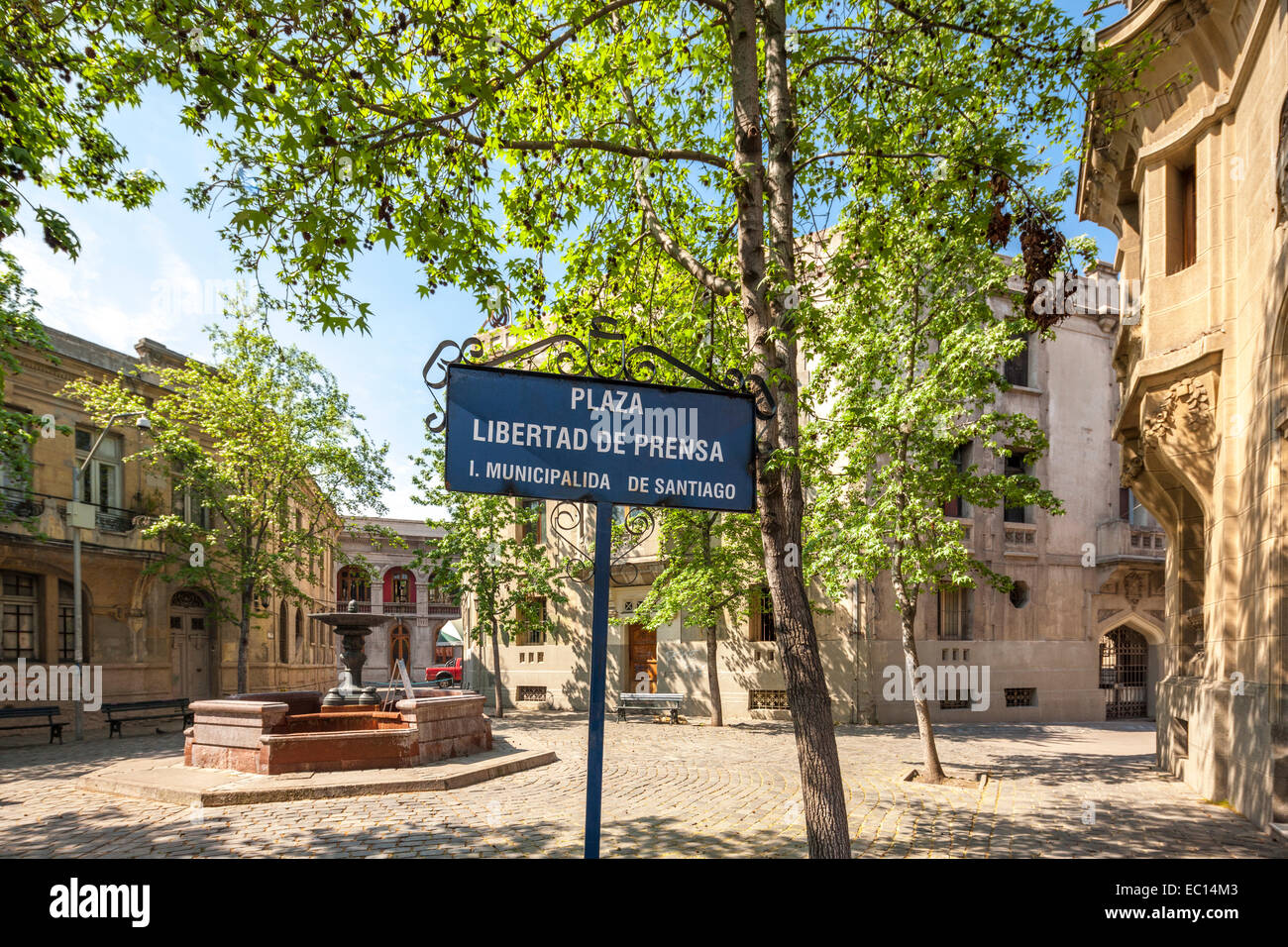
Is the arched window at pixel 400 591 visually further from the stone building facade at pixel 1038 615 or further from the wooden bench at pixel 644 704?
the wooden bench at pixel 644 704

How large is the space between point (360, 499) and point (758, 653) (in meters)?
13.0

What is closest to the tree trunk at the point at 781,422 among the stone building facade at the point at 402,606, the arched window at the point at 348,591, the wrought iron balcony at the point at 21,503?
the wrought iron balcony at the point at 21,503

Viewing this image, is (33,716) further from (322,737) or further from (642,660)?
(642,660)

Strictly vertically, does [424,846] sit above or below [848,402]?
below

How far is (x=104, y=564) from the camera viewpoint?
2384 cm

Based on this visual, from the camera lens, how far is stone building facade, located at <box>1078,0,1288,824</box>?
9008 mm

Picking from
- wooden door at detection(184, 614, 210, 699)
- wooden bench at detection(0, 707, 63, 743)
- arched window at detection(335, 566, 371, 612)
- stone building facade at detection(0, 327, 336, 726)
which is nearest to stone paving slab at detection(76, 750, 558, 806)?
wooden bench at detection(0, 707, 63, 743)

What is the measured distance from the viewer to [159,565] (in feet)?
76.5

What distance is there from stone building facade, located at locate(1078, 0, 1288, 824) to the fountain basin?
11.0 m

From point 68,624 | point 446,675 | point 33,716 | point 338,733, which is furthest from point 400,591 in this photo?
point 338,733

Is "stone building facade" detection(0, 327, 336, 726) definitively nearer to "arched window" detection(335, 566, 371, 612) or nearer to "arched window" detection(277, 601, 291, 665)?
"arched window" detection(277, 601, 291, 665)

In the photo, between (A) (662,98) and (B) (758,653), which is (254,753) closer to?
(A) (662,98)
